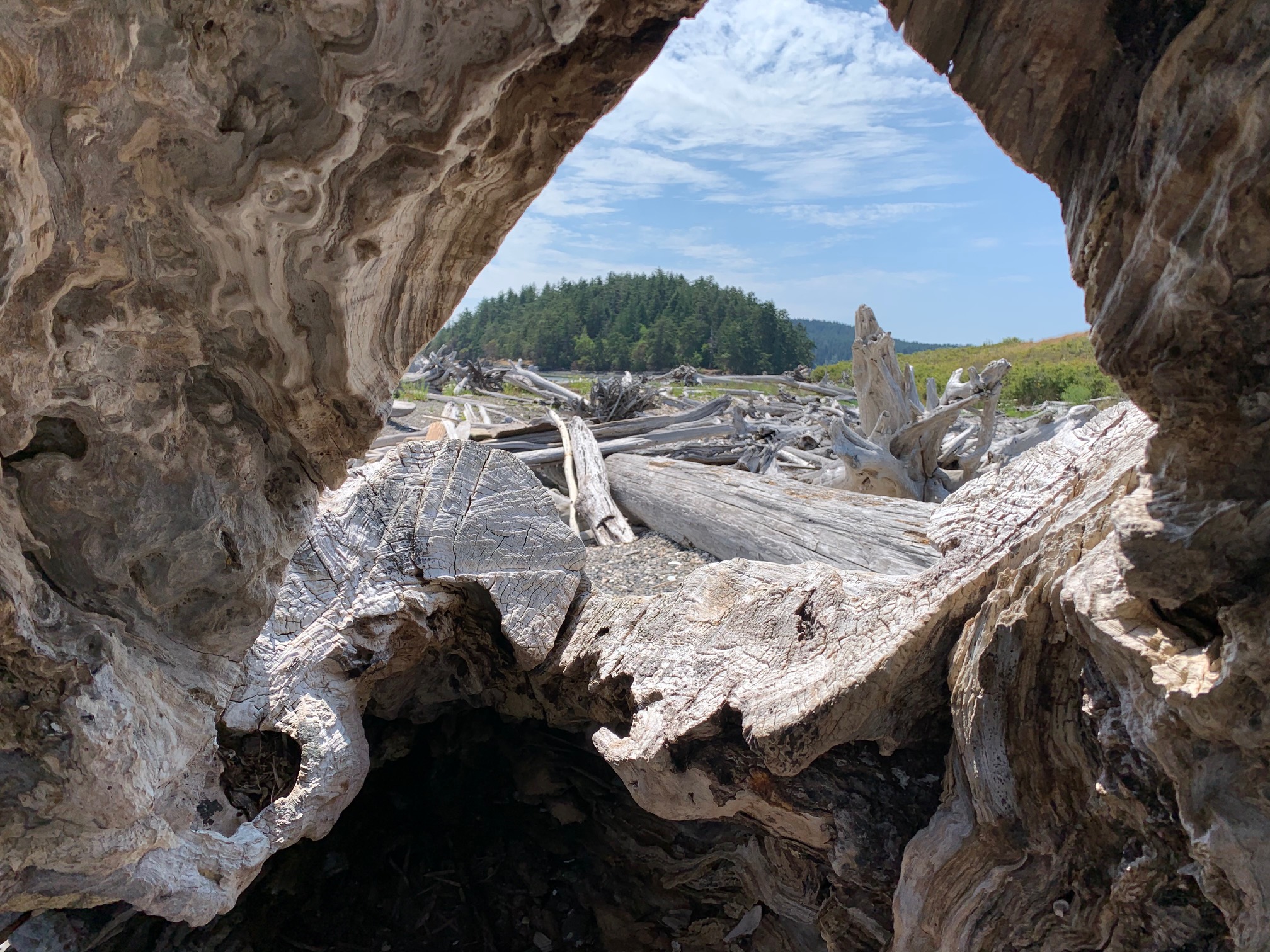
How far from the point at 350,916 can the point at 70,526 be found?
229cm

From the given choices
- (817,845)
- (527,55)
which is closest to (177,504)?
(527,55)

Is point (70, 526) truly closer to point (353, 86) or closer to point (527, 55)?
point (353, 86)

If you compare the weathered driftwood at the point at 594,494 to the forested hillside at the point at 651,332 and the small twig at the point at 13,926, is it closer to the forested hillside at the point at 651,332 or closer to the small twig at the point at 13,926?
the small twig at the point at 13,926

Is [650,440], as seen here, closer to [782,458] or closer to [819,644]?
[782,458]

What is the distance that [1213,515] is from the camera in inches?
50.9

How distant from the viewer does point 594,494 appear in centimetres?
768

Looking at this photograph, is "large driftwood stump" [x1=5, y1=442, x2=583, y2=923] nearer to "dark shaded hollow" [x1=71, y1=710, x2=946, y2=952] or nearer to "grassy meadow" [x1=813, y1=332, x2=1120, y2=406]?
"dark shaded hollow" [x1=71, y1=710, x2=946, y2=952]

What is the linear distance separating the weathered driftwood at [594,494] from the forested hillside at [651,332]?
98.3ft

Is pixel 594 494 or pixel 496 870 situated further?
pixel 594 494

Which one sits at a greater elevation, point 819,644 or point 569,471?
point 819,644

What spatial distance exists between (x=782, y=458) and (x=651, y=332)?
1428 inches

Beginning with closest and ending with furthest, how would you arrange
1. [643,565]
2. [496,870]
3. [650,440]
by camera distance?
[496,870] → [643,565] → [650,440]

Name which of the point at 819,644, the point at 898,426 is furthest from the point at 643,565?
the point at 898,426

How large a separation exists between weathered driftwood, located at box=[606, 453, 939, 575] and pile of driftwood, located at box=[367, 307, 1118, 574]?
0.01 m
